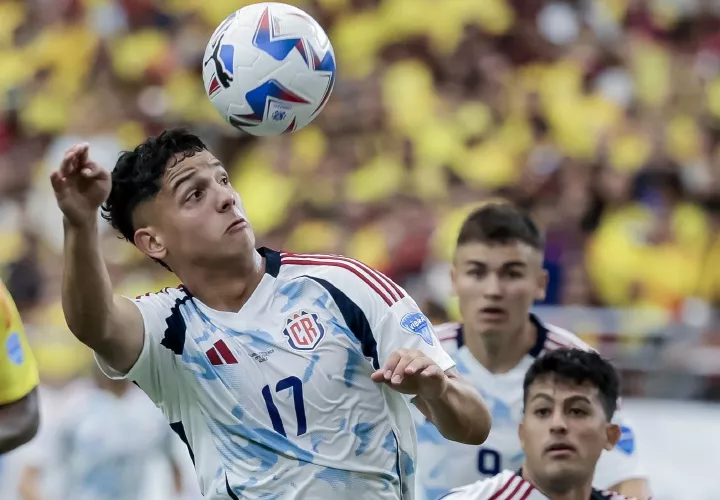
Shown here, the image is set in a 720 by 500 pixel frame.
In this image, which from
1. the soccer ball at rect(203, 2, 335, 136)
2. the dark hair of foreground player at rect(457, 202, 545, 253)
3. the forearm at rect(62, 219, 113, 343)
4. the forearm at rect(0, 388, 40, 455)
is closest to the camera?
the forearm at rect(62, 219, 113, 343)

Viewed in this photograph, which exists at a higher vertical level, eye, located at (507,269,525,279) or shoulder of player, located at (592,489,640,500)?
eye, located at (507,269,525,279)

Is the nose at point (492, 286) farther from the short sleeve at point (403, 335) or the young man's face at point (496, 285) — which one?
the short sleeve at point (403, 335)

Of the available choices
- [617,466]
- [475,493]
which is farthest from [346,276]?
[617,466]

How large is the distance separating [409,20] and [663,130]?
2.37 m

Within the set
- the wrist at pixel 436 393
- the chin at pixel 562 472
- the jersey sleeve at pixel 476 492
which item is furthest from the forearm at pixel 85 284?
the chin at pixel 562 472

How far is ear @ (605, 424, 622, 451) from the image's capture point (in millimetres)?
4605

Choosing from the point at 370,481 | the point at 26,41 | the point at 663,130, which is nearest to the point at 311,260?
the point at 370,481

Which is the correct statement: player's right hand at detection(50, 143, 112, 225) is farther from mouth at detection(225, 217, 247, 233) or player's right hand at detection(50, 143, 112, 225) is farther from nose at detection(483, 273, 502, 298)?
nose at detection(483, 273, 502, 298)

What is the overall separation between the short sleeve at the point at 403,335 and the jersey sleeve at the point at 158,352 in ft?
1.92

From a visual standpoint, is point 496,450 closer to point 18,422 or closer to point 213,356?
point 213,356

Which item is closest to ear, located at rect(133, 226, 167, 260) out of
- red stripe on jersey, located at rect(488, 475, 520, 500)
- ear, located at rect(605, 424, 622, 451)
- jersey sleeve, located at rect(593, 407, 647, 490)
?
red stripe on jersey, located at rect(488, 475, 520, 500)

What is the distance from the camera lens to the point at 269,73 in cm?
420

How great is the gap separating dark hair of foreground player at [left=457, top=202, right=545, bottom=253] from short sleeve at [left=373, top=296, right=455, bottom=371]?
1737 mm

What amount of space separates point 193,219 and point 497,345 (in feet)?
6.64
